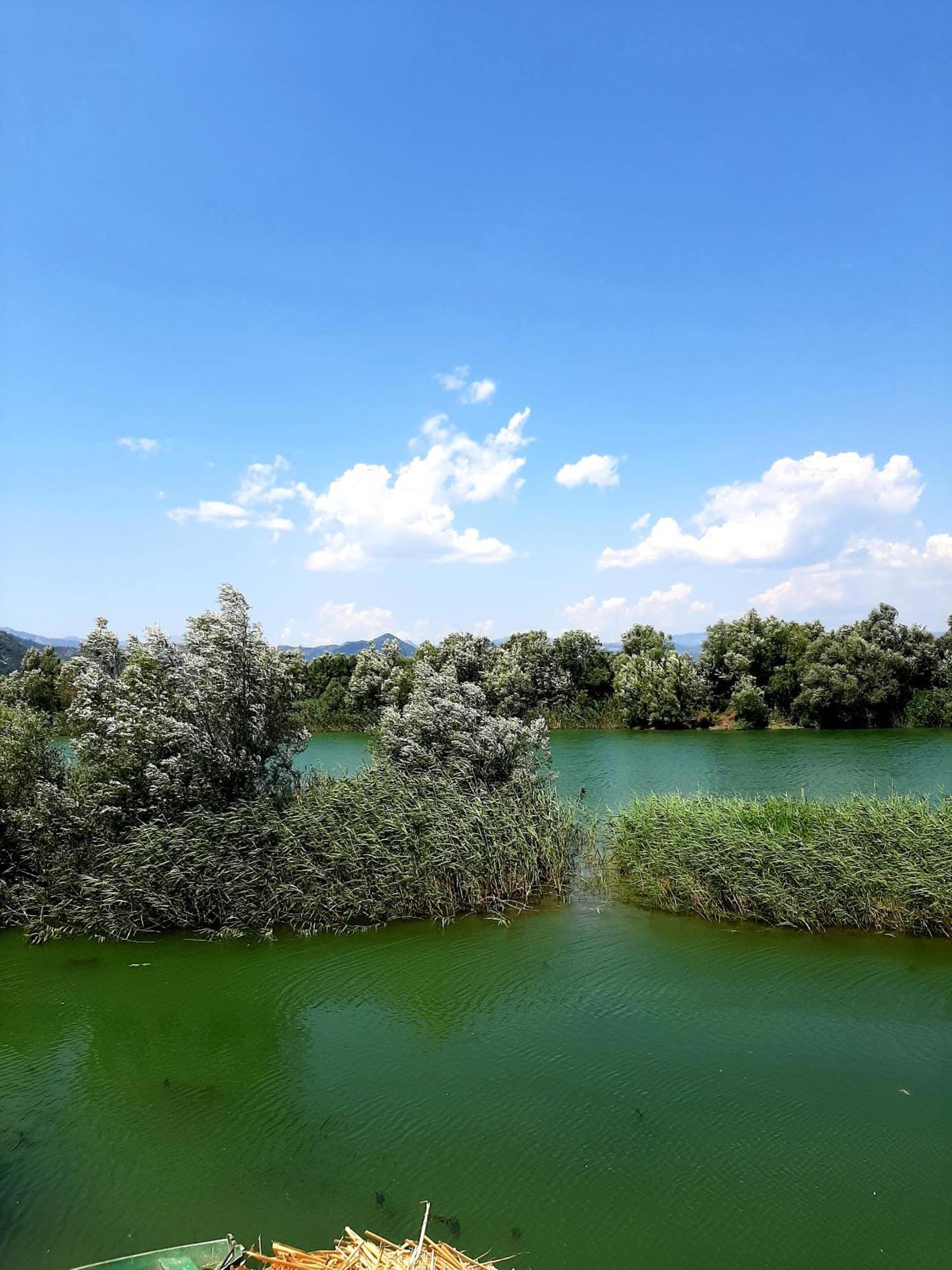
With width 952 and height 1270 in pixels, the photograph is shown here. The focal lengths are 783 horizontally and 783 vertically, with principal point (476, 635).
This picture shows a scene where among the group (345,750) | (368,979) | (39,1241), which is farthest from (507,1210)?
(345,750)

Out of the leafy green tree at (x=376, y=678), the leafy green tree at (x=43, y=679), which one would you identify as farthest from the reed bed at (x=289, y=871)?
the leafy green tree at (x=43, y=679)

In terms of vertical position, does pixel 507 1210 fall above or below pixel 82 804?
below

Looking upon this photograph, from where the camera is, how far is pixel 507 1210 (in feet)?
23.8

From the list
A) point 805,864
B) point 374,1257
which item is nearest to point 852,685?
point 805,864

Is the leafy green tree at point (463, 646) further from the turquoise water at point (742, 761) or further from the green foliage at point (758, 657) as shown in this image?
the green foliage at point (758, 657)

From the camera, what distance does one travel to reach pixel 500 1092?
911 cm

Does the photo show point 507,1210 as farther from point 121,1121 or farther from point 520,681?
point 520,681

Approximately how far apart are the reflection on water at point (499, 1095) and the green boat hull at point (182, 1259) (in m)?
1.07

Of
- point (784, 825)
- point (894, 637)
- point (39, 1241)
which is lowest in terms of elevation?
point (39, 1241)

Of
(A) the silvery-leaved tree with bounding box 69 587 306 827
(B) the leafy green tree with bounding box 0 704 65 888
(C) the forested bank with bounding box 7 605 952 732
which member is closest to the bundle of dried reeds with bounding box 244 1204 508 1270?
(A) the silvery-leaved tree with bounding box 69 587 306 827

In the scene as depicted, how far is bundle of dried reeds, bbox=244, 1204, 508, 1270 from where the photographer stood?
543cm

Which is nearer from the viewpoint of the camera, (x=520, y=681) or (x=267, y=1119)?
(x=267, y=1119)

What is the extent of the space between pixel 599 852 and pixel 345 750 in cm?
2327

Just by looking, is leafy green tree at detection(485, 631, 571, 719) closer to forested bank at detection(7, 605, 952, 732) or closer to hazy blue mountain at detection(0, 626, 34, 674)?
forested bank at detection(7, 605, 952, 732)
